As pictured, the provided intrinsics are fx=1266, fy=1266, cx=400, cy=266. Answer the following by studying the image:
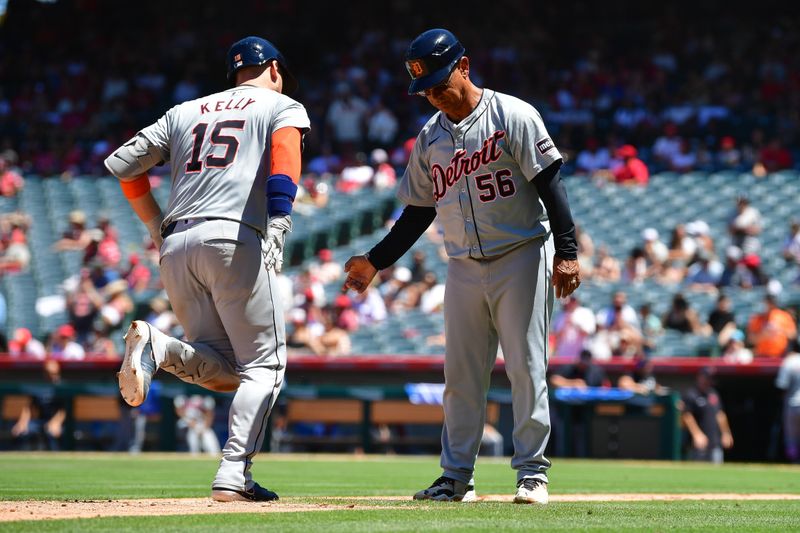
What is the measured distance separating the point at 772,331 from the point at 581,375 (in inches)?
81.1

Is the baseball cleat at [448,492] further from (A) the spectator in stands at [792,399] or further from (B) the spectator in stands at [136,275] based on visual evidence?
(B) the spectator in stands at [136,275]

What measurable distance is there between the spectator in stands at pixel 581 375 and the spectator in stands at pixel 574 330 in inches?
13.5

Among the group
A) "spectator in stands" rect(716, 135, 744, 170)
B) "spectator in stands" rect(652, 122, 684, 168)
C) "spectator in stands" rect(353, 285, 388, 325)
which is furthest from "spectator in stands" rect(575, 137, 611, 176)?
"spectator in stands" rect(353, 285, 388, 325)

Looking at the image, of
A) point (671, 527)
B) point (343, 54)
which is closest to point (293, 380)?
point (671, 527)

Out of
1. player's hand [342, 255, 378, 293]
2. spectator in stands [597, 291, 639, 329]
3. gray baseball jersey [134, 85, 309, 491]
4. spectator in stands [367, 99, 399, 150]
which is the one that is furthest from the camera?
spectator in stands [367, 99, 399, 150]

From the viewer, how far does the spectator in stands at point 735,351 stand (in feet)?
43.4

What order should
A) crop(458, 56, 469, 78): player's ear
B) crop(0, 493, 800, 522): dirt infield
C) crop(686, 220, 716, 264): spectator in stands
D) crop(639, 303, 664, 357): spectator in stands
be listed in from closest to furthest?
crop(0, 493, 800, 522): dirt infield < crop(458, 56, 469, 78): player's ear < crop(639, 303, 664, 357): spectator in stands < crop(686, 220, 716, 264): spectator in stands

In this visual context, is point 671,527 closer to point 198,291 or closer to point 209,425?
point 198,291

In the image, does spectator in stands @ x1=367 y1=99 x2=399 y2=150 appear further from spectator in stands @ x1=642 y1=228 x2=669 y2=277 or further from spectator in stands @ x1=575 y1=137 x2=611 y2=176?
spectator in stands @ x1=642 y1=228 x2=669 y2=277

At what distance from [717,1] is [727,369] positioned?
14287 millimetres

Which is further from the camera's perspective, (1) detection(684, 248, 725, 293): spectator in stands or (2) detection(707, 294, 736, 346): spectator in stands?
(1) detection(684, 248, 725, 293): spectator in stands

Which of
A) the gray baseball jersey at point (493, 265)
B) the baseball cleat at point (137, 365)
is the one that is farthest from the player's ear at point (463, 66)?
the baseball cleat at point (137, 365)

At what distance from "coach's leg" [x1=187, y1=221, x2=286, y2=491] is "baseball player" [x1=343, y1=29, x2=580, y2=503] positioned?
2.63ft

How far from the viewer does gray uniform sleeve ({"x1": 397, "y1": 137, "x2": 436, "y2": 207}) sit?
557 centimetres
